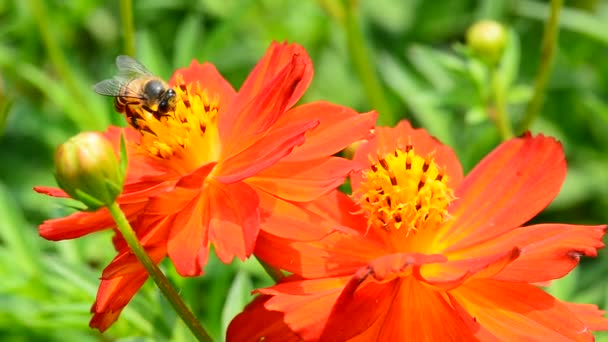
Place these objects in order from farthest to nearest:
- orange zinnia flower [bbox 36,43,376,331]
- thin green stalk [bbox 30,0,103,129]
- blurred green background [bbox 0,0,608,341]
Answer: thin green stalk [bbox 30,0,103,129] < blurred green background [bbox 0,0,608,341] < orange zinnia flower [bbox 36,43,376,331]

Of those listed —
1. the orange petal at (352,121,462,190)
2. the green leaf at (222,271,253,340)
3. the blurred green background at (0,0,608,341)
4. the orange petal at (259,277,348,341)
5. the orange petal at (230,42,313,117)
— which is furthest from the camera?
the blurred green background at (0,0,608,341)

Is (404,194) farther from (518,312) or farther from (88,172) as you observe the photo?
(88,172)

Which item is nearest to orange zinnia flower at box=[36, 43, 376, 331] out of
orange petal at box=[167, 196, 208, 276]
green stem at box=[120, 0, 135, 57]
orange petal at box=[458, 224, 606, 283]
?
orange petal at box=[167, 196, 208, 276]

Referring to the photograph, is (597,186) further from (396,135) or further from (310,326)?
(310,326)

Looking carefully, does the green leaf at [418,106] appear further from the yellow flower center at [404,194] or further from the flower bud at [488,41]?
the yellow flower center at [404,194]

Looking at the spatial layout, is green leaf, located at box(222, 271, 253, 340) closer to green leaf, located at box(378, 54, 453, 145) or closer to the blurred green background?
the blurred green background
